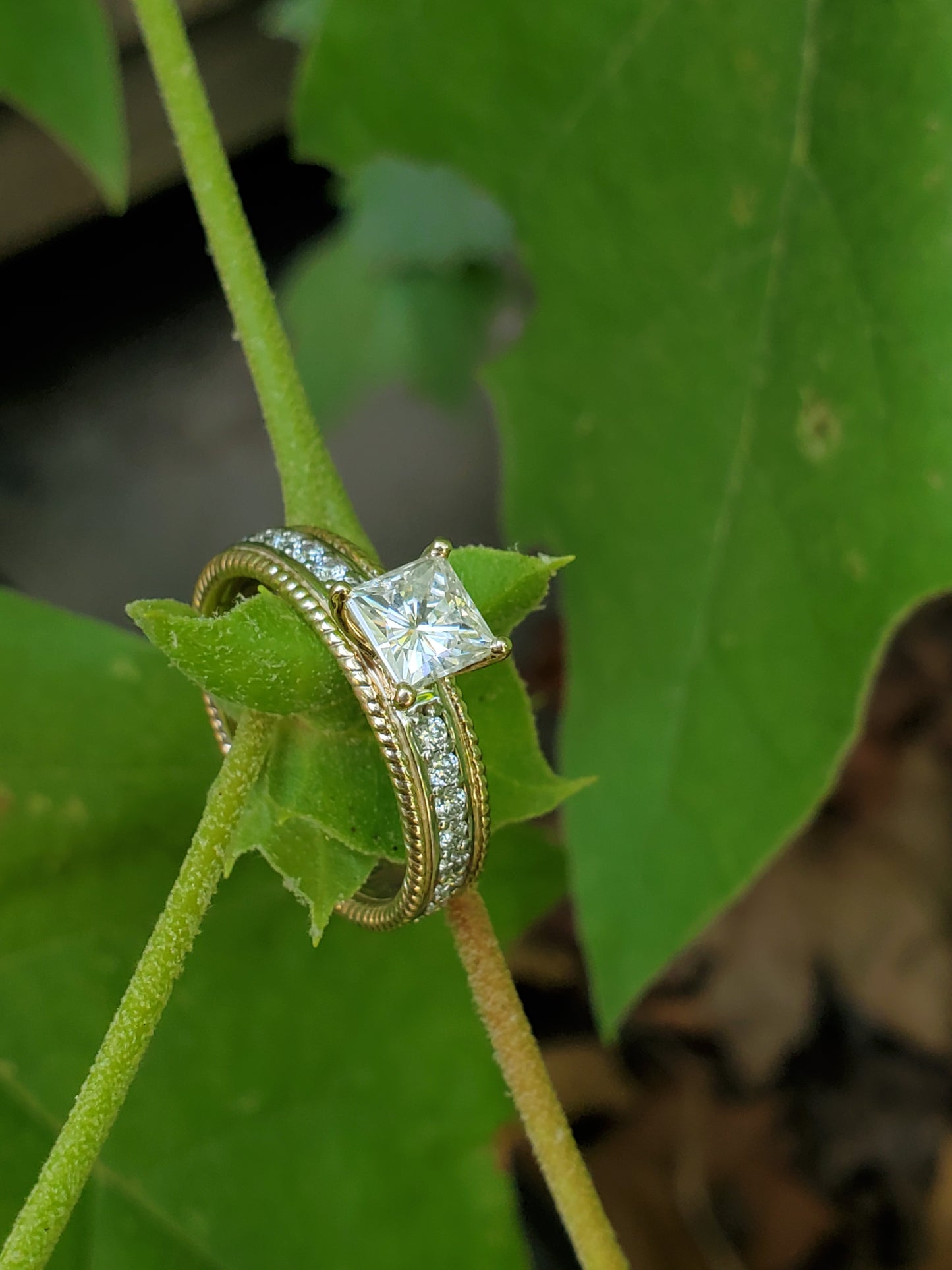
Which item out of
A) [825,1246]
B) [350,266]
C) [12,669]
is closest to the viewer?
[12,669]

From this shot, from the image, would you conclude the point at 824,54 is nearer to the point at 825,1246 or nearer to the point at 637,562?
the point at 637,562

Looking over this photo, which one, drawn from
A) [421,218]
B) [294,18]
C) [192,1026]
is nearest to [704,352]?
[192,1026]

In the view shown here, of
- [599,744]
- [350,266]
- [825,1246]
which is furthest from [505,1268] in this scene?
[350,266]

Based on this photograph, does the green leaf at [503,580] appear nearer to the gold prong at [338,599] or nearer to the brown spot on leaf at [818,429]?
the gold prong at [338,599]

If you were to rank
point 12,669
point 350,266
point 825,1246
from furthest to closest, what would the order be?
point 350,266, point 825,1246, point 12,669

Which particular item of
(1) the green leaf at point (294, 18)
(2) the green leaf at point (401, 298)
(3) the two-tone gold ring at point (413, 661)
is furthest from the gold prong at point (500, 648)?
(2) the green leaf at point (401, 298)

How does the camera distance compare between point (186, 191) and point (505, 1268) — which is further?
point (186, 191)

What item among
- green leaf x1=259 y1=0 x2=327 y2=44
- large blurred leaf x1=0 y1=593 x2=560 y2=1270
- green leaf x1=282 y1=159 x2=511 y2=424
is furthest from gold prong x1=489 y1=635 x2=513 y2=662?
green leaf x1=282 y1=159 x2=511 y2=424
